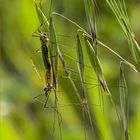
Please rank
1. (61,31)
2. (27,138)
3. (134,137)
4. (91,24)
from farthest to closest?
1. (61,31)
2. (27,138)
3. (134,137)
4. (91,24)

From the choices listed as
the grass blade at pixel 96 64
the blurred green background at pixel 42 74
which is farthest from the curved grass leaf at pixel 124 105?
the blurred green background at pixel 42 74

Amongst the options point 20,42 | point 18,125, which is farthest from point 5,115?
point 20,42

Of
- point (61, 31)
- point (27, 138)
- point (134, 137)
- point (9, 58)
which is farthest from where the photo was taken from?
point (9, 58)

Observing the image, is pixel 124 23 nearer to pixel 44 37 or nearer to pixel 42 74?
pixel 44 37

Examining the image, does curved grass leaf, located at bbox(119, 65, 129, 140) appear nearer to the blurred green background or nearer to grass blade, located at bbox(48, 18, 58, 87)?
grass blade, located at bbox(48, 18, 58, 87)

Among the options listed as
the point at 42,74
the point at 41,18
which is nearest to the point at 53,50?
the point at 41,18

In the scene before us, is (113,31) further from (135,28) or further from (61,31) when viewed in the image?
(61,31)

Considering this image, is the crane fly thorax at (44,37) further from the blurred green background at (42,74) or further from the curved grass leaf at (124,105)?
the blurred green background at (42,74)

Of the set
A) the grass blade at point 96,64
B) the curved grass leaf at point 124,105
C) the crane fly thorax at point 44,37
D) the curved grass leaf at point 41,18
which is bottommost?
the curved grass leaf at point 124,105
